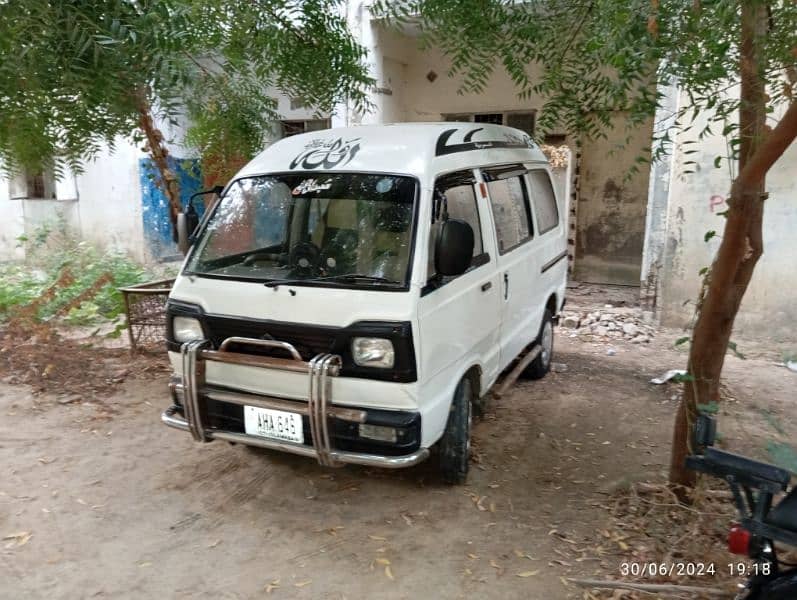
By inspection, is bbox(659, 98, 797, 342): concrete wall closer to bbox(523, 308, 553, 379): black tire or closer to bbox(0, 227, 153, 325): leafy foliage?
bbox(523, 308, 553, 379): black tire

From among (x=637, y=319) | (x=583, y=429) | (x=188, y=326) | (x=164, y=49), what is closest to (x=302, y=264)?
(x=188, y=326)

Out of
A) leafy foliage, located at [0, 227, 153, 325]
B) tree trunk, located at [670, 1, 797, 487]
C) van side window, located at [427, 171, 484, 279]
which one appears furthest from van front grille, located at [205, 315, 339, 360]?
leafy foliage, located at [0, 227, 153, 325]

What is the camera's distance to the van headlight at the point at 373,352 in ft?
10.6

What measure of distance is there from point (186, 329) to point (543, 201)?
339 cm

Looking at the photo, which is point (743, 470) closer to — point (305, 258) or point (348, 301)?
point (348, 301)

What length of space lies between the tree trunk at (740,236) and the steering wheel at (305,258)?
2.13 m

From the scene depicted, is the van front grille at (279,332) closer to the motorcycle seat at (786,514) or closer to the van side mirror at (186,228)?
the van side mirror at (186,228)

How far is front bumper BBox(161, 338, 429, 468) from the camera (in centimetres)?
323

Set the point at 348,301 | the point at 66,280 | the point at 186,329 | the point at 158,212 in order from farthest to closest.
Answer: the point at 158,212, the point at 66,280, the point at 186,329, the point at 348,301

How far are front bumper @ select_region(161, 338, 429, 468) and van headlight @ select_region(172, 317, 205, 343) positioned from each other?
15 centimetres

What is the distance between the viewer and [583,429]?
4859 mm

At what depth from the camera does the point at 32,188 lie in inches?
491
